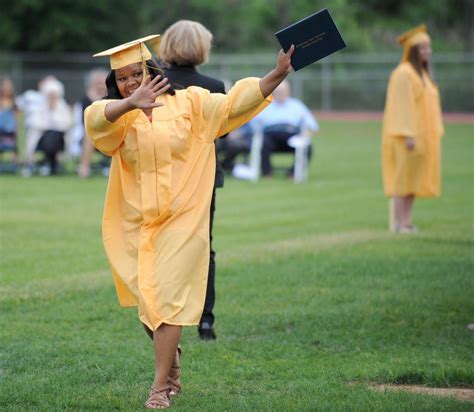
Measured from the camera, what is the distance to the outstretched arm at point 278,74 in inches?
228

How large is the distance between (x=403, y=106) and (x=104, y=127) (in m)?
7.82

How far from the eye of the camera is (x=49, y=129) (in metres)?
22.2

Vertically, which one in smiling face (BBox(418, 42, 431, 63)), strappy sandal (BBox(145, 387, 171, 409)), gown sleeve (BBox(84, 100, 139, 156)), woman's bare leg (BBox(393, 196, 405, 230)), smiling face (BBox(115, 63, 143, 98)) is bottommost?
strappy sandal (BBox(145, 387, 171, 409))

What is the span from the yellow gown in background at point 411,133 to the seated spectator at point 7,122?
35.4 feet

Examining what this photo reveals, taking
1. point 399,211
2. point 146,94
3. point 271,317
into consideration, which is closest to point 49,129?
point 399,211

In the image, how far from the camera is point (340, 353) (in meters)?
7.29

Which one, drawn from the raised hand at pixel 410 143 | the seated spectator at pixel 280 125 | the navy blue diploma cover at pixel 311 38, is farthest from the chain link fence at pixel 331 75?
the navy blue diploma cover at pixel 311 38

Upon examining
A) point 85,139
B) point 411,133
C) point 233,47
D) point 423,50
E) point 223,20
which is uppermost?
point 223,20

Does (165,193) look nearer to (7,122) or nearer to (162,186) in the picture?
(162,186)

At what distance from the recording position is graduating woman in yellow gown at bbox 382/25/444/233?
13094 mm

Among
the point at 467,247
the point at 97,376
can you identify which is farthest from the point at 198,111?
the point at 467,247

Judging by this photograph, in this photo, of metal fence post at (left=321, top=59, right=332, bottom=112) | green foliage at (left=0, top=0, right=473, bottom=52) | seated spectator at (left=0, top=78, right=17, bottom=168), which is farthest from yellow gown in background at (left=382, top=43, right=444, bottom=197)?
green foliage at (left=0, top=0, right=473, bottom=52)

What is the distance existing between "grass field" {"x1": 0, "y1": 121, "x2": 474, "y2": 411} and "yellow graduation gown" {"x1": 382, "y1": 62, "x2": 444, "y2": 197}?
2.07 ft

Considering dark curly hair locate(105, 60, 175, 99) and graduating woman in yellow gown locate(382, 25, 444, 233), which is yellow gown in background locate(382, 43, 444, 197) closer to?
graduating woman in yellow gown locate(382, 25, 444, 233)
